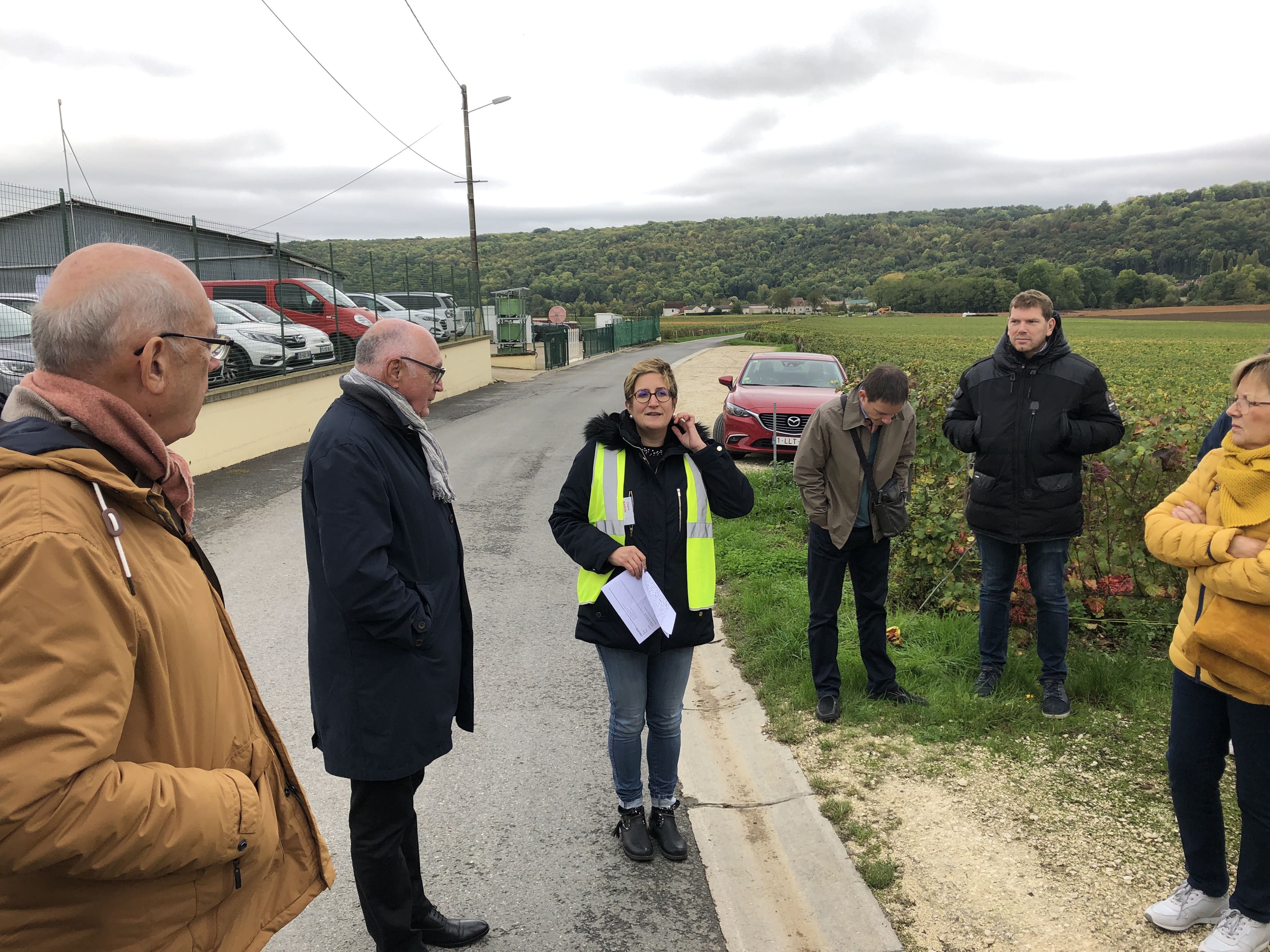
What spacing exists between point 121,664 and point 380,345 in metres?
1.58

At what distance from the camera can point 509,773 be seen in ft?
13.3

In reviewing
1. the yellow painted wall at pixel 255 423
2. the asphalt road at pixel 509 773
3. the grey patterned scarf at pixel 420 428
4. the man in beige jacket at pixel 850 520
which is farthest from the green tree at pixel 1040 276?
the grey patterned scarf at pixel 420 428

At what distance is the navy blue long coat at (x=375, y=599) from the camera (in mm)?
2436

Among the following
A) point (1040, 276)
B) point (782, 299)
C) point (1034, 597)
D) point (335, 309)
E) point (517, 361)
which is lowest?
point (1034, 597)

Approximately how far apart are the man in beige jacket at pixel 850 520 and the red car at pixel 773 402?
270 inches

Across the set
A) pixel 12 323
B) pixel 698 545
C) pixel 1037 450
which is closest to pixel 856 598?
pixel 1037 450

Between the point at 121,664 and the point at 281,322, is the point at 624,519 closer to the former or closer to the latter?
the point at 121,664

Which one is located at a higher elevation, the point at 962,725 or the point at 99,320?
the point at 99,320

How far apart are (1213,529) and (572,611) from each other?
179 inches

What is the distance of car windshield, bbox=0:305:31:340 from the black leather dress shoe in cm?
730

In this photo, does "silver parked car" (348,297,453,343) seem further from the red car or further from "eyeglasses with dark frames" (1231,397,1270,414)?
"eyeglasses with dark frames" (1231,397,1270,414)

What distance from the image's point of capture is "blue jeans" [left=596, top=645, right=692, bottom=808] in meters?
3.38

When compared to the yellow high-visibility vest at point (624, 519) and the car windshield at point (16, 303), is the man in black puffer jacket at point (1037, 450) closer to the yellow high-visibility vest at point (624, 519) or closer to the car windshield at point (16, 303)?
the yellow high-visibility vest at point (624, 519)

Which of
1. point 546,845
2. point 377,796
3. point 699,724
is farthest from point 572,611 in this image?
point 377,796
